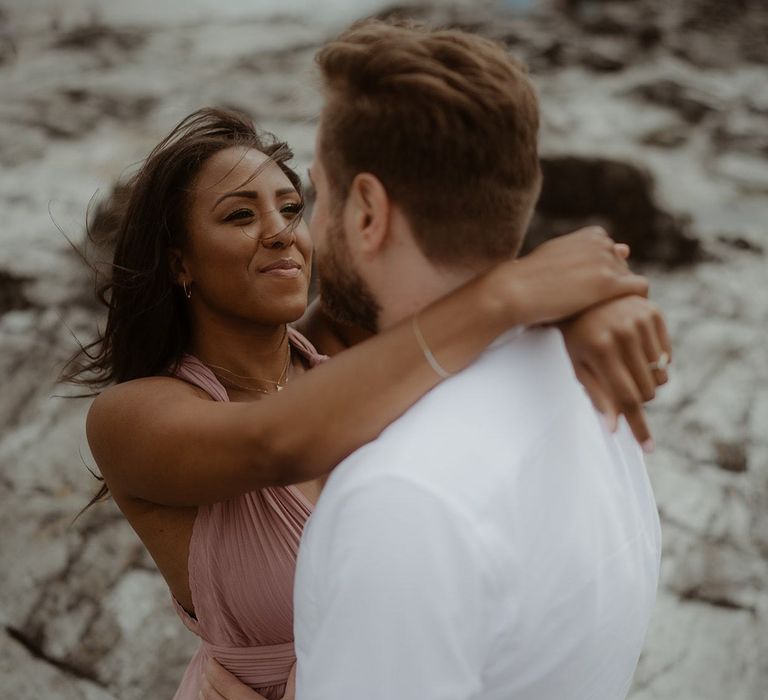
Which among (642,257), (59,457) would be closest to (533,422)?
(59,457)

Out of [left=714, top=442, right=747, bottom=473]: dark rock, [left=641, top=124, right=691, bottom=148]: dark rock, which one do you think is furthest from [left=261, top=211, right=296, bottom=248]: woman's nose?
[left=641, top=124, right=691, bottom=148]: dark rock

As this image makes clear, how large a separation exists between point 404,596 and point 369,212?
53 centimetres

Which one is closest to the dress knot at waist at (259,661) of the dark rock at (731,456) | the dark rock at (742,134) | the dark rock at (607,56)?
the dark rock at (731,456)

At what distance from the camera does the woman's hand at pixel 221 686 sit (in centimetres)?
175

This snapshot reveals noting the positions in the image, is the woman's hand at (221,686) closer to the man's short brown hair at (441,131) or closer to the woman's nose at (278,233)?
the woman's nose at (278,233)

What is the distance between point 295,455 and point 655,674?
2.25 meters

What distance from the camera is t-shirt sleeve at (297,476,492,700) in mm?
1018

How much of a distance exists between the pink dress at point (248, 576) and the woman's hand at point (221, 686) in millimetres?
18

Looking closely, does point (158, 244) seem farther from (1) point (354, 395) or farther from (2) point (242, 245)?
(1) point (354, 395)

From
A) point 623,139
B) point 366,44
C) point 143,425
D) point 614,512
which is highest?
point 366,44

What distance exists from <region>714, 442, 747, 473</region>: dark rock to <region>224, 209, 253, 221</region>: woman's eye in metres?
2.65

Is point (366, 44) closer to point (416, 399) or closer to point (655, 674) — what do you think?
point (416, 399)

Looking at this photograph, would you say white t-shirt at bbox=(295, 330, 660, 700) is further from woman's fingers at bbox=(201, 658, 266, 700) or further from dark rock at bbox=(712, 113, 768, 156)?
dark rock at bbox=(712, 113, 768, 156)

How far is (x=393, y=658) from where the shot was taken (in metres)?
1.03
